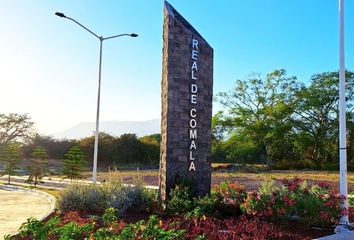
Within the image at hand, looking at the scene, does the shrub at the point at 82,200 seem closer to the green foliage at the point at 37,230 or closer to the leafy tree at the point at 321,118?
the green foliage at the point at 37,230

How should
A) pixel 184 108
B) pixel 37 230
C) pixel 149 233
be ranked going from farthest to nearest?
1. pixel 184 108
2. pixel 37 230
3. pixel 149 233

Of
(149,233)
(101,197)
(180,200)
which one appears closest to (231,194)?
(180,200)

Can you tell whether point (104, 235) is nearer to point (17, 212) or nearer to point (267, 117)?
point (17, 212)

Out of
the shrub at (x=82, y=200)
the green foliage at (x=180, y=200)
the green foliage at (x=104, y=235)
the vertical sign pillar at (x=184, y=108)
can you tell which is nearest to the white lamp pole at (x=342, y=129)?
the green foliage at (x=180, y=200)

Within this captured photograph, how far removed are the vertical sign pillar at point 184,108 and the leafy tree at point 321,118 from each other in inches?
1418

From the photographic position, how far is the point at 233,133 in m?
49.3

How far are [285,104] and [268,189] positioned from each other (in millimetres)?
39126

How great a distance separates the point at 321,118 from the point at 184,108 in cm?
3911

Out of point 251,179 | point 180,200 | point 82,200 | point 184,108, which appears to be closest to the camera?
point 180,200

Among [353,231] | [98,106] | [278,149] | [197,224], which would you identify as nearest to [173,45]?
[197,224]

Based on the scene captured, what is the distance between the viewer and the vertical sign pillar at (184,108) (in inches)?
443

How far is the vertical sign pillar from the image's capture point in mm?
11250

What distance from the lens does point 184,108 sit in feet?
38.1

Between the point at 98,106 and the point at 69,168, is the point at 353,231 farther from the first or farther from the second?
the point at 69,168
